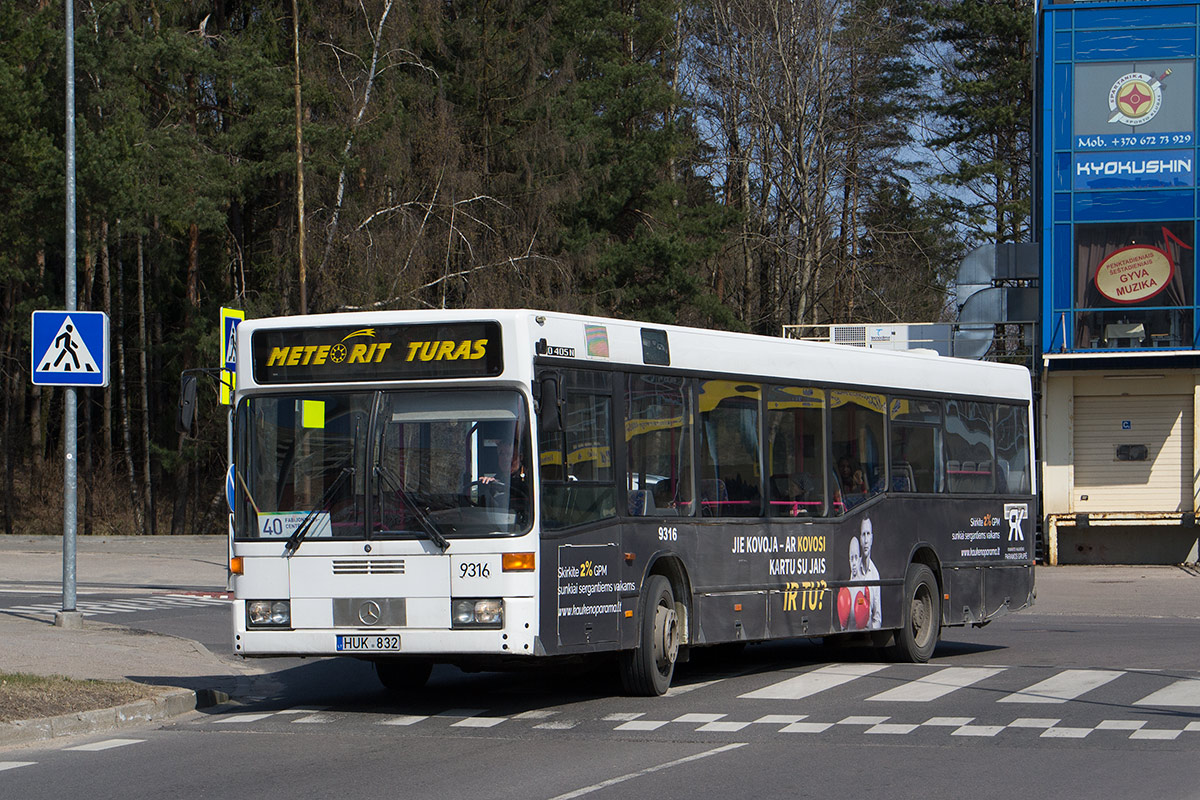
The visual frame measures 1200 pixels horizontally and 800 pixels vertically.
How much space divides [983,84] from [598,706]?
42638 mm

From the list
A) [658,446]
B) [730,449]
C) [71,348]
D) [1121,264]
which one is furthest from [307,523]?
[1121,264]

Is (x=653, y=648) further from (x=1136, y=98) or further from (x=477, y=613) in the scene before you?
(x=1136, y=98)

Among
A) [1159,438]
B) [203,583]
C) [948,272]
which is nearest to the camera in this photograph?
[203,583]

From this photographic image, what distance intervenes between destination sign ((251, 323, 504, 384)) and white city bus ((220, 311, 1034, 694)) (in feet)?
0.05

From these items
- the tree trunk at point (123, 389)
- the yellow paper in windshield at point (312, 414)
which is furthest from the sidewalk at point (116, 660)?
the tree trunk at point (123, 389)

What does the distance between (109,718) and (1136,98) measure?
26.3m

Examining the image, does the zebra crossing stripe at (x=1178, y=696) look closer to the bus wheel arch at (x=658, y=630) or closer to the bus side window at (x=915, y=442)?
the bus side window at (x=915, y=442)

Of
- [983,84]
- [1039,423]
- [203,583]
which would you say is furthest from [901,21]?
[203,583]

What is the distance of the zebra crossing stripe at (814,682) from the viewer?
40.2 feet

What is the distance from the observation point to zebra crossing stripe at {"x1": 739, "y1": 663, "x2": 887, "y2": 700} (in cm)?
1225

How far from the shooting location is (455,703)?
12.1 meters

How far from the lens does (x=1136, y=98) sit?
31.2m

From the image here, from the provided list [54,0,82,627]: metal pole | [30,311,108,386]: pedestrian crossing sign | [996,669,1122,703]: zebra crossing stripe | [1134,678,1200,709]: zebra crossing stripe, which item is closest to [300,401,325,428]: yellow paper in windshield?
[996,669,1122,703]: zebra crossing stripe

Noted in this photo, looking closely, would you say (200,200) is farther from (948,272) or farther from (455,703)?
(455,703)
